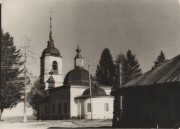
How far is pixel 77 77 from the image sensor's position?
33906mm

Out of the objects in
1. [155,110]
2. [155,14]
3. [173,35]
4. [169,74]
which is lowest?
[155,110]

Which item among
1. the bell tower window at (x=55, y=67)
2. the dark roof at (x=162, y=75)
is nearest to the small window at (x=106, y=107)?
the bell tower window at (x=55, y=67)

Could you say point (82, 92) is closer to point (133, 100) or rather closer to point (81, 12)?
point (133, 100)

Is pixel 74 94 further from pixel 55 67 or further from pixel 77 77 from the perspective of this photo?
pixel 55 67

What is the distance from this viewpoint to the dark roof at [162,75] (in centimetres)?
1200

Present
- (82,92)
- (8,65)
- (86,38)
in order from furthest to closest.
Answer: (82,92) < (8,65) < (86,38)

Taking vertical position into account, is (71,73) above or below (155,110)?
above

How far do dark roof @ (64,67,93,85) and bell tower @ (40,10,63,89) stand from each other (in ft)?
13.3

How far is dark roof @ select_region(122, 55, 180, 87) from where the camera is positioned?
12.0 metres

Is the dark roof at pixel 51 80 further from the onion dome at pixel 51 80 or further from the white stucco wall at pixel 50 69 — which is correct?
the white stucco wall at pixel 50 69

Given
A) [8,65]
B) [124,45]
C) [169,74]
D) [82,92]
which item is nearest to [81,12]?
[124,45]

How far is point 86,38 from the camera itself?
Result: 13469mm

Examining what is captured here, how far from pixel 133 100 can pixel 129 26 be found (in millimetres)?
3321

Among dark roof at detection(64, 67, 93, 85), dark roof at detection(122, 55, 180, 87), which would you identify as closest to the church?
dark roof at detection(64, 67, 93, 85)
